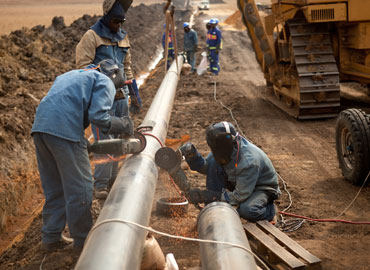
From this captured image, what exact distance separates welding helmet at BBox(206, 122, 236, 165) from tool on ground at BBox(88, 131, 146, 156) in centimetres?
76

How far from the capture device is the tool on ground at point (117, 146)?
15.9 feet

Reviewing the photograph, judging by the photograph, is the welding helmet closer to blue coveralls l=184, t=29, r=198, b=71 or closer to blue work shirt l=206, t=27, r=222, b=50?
blue work shirt l=206, t=27, r=222, b=50

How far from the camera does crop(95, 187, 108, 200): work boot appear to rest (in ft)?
20.5

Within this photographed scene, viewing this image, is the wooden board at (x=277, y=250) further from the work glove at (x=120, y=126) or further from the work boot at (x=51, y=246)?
the work boot at (x=51, y=246)

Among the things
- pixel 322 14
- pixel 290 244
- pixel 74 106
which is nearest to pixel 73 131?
pixel 74 106

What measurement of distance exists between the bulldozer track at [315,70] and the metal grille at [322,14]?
575mm

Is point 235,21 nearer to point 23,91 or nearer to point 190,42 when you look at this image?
point 190,42

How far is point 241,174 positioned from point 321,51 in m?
5.60

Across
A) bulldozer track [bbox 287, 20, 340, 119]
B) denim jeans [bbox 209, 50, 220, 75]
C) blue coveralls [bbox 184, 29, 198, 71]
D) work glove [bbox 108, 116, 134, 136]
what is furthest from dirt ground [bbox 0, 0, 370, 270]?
blue coveralls [bbox 184, 29, 198, 71]

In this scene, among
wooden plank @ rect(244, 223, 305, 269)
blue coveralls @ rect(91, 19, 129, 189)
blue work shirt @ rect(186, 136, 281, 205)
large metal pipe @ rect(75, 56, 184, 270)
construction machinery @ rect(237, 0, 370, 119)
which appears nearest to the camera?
large metal pipe @ rect(75, 56, 184, 270)

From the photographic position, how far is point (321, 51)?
984cm

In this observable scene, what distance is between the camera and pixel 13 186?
7.02 meters

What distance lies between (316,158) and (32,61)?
8.45 metres

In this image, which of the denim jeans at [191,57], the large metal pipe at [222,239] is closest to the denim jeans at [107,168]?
the large metal pipe at [222,239]
